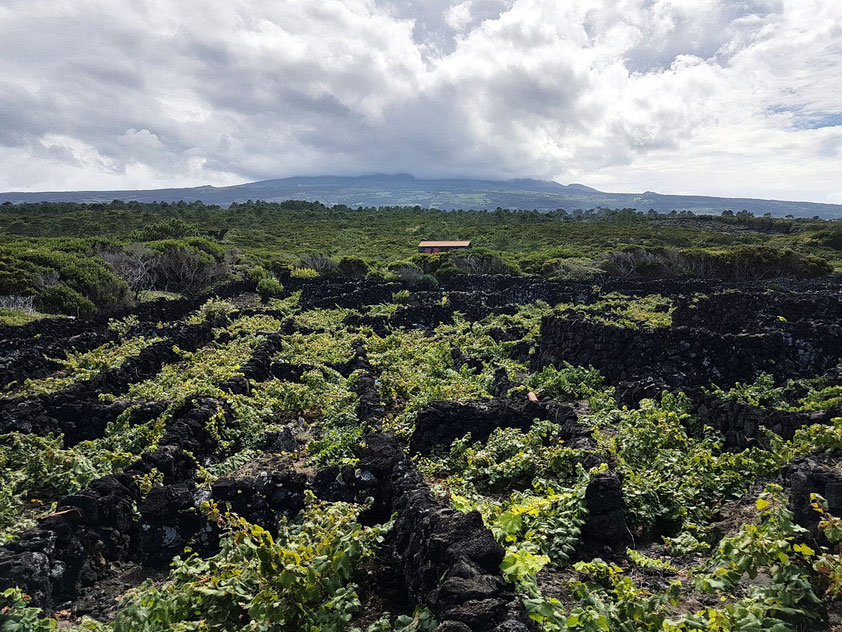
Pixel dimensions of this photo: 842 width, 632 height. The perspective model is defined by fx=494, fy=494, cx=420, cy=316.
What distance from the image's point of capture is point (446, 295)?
2814 centimetres

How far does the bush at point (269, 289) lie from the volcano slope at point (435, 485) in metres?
17.0

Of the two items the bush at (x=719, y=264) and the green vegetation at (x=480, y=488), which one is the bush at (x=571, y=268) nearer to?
the bush at (x=719, y=264)

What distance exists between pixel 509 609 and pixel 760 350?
10.0 metres

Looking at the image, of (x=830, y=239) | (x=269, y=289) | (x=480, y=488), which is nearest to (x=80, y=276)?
(x=269, y=289)

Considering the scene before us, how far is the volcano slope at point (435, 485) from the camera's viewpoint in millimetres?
3615

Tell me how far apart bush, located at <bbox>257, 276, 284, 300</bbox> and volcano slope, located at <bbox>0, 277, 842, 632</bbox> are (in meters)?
17.0

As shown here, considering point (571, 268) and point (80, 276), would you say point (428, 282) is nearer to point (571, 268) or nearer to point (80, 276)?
point (571, 268)

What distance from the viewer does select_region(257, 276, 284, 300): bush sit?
31969 mm

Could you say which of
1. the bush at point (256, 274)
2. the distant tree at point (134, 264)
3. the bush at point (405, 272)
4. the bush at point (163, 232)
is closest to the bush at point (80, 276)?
the distant tree at point (134, 264)

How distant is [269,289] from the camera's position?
32.0m

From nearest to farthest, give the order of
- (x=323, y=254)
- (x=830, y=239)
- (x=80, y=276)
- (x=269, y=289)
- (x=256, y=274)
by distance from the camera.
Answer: (x=80, y=276) < (x=269, y=289) < (x=256, y=274) < (x=323, y=254) < (x=830, y=239)

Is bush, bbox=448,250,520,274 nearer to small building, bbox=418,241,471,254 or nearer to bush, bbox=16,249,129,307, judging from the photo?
small building, bbox=418,241,471,254

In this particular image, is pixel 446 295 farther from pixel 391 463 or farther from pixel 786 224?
pixel 786 224

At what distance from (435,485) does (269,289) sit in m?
27.7
